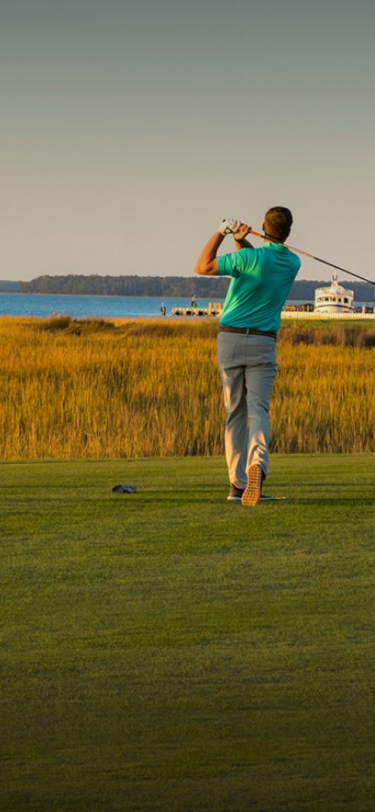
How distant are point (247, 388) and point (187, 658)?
14.0 feet

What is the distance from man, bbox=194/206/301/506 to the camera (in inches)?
324

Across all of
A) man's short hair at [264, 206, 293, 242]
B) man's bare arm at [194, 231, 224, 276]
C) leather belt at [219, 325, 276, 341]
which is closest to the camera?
man's bare arm at [194, 231, 224, 276]

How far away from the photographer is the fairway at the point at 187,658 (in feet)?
11.2

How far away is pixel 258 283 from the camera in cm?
832

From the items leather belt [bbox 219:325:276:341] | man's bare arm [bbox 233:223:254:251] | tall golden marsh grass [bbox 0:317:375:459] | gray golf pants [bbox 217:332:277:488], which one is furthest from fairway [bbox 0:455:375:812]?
tall golden marsh grass [bbox 0:317:375:459]

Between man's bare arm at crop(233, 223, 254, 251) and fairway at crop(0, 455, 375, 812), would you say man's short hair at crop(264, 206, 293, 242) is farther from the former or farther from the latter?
fairway at crop(0, 455, 375, 812)

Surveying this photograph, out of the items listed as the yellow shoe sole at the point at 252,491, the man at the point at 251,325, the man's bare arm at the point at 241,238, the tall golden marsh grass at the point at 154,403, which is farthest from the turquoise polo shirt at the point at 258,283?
the tall golden marsh grass at the point at 154,403

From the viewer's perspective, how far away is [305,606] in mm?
5324

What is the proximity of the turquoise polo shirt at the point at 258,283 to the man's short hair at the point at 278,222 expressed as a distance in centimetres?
8

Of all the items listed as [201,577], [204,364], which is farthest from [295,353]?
[201,577]

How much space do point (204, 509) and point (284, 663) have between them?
3554mm

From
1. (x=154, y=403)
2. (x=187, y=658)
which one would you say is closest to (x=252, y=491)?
(x=187, y=658)

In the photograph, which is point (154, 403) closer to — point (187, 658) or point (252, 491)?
point (252, 491)

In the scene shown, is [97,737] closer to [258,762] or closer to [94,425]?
[258,762]
